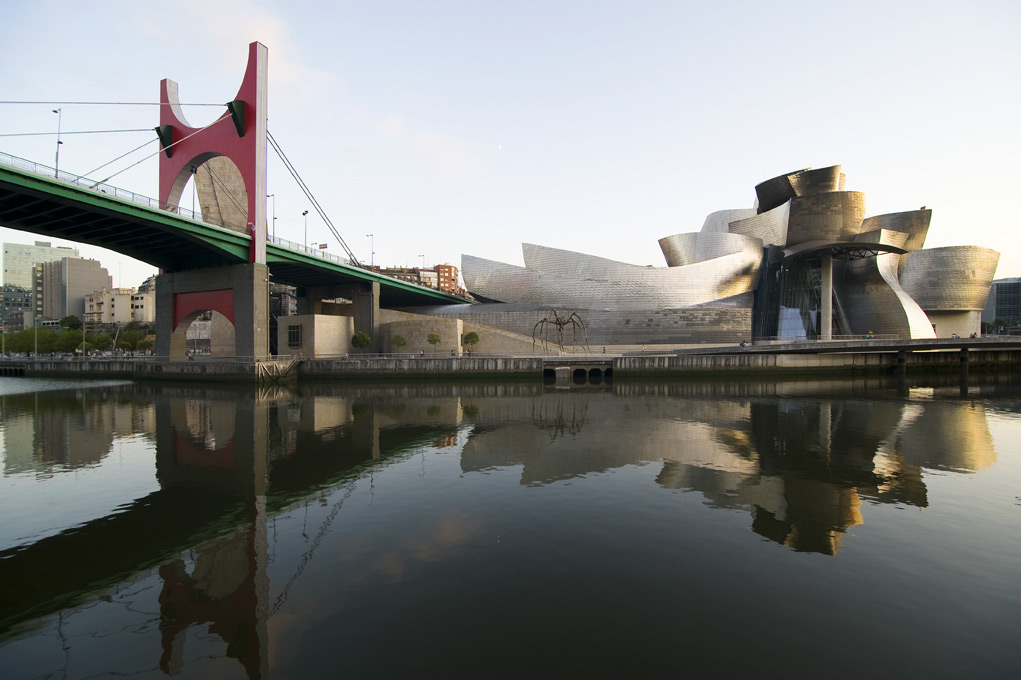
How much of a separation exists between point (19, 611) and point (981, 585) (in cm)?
996

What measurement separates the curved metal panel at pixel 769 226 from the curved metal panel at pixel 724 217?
5.75m

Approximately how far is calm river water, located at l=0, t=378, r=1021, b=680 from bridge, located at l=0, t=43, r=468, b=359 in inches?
616

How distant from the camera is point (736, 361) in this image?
1222 inches

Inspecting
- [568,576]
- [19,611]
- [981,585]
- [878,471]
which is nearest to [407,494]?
[568,576]

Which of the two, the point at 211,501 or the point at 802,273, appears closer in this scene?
the point at 211,501

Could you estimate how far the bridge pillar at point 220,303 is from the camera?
30609 millimetres

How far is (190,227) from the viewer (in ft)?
89.6

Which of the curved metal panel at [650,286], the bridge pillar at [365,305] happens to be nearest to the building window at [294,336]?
the bridge pillar at [365,305]

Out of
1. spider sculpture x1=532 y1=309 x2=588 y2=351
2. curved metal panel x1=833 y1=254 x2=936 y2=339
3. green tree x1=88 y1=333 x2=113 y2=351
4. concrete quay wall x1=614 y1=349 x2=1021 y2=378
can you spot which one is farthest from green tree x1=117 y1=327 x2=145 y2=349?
curved metal panel x1=833 y1=254 x2=936 y2=339

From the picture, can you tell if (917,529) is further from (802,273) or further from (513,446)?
(802,273)

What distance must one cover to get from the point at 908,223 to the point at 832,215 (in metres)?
11.0

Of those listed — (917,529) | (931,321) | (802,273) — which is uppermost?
(802,273)

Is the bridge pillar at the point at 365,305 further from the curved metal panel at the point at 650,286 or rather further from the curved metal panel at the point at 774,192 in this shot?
the curved metal panel at the point at 774,192

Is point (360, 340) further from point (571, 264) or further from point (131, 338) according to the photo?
point (131, 338)
